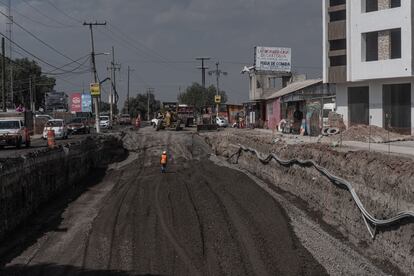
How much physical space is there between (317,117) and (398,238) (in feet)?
102

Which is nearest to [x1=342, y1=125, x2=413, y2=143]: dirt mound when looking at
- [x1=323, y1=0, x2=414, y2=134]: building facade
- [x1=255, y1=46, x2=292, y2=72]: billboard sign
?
[x1=323, y1=0, x2=414, y2=134]: building facade

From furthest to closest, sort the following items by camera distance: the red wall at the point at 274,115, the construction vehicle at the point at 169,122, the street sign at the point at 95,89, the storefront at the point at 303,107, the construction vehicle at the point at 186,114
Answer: the construction vehicle at the point at 186,114, the red wall at the point at 274,115, the street sign at the point at 95,89, the construction vehicle at the point at 169,122, the storefront at the point at 303,107

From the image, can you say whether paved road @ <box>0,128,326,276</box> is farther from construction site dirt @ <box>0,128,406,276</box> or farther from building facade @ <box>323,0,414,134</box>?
building facade @ <box>323,0,414,134</box>

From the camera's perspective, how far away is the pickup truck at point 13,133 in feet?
128

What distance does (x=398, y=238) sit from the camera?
38.4 ft

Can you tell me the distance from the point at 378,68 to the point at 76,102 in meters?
82.9

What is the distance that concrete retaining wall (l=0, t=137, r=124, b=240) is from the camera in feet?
47.4

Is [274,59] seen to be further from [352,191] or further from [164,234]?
[164,234]

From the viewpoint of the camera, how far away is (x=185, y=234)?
45.4 ft

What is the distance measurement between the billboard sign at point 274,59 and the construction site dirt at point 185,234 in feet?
206

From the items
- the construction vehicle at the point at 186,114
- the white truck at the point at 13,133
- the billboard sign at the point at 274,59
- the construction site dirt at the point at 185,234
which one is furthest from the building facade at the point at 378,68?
the billboard sign at the point at 274,59

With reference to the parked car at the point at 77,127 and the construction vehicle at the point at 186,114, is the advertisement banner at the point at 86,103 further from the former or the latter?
the construction vehicle at the point at 186,114

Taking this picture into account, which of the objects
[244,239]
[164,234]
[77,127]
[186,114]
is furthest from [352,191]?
[186,114]

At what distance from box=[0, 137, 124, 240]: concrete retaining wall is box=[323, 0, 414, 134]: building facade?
21520mm
